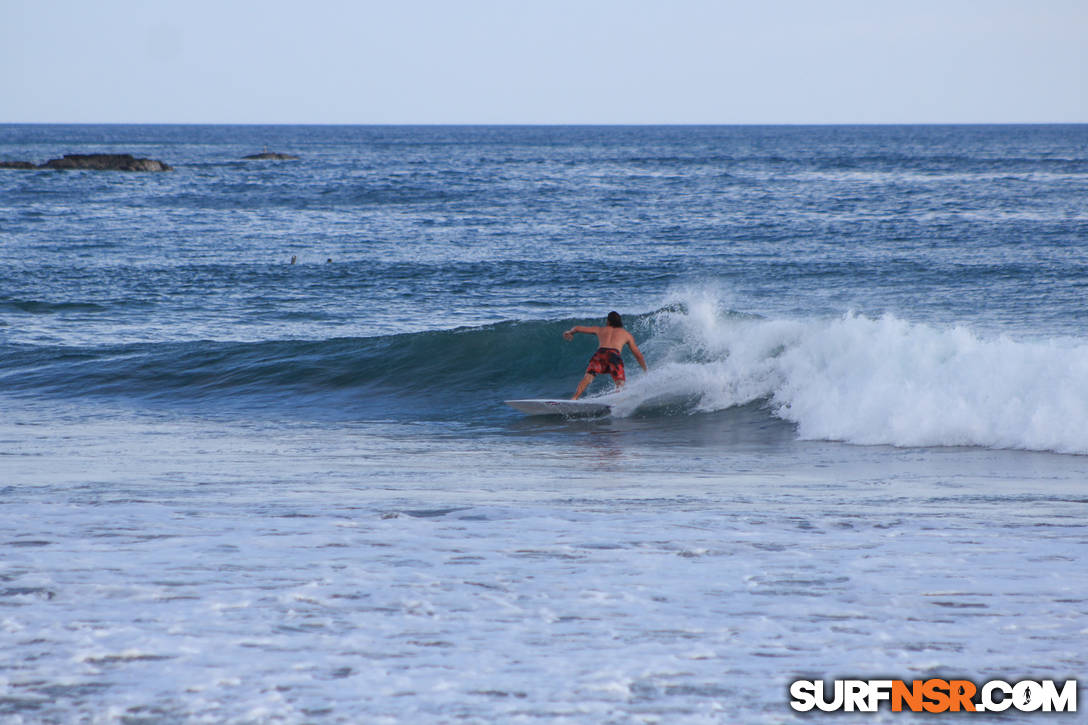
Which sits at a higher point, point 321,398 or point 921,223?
point 921,223

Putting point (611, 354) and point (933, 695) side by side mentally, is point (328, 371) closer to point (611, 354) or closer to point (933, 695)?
point (611, 354)

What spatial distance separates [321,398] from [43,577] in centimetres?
918

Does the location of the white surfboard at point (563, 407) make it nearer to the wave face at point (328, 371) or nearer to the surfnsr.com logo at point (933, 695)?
the wave face at point (328, 371)

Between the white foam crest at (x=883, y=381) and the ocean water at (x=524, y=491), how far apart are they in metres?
0.05

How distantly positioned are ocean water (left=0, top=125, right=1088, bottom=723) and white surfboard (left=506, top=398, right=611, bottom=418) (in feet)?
0.72

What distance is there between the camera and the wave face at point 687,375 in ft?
37.4

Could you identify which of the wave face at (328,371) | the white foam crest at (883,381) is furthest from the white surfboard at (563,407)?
the wave face at (328,371)

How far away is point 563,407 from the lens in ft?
43.0

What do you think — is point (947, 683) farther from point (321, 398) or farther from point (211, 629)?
point (321, 398)

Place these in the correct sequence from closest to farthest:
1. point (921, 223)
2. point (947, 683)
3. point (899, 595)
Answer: point (947, 683), point (899, 595), point (921, 223)

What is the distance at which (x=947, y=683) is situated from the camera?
4629 mm

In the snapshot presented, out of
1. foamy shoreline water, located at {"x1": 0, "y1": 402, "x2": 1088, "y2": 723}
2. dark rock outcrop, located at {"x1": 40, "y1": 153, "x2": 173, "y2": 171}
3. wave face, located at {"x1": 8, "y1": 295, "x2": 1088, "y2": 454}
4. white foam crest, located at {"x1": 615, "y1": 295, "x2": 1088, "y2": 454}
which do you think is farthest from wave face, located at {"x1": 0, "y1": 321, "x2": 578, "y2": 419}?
dark rock outcrop, located at {"x1": 40, "y1": 153, "x2": 173, "y2": 171}

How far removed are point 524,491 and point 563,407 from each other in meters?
4.62

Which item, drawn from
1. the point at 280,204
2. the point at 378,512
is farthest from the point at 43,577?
the point at 280,204
